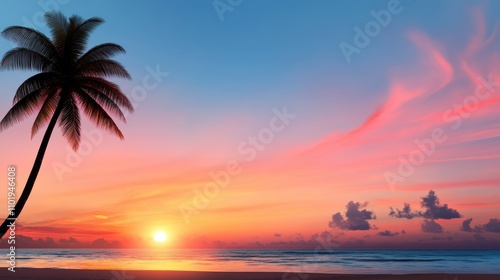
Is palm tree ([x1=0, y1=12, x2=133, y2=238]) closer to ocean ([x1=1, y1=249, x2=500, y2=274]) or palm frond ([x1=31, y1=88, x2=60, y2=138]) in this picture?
palm frond ([x1=31, y1=88, x2=60, y2=138])

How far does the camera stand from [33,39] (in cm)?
2206

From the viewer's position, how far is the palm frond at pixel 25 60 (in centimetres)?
2147

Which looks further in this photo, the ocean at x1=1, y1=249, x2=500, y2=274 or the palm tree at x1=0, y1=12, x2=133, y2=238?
the ocean at x1=1, y1=249, x2=500, y2=274

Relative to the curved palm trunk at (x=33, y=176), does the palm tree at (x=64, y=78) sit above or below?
above

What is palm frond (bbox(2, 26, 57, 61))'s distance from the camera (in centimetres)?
2152

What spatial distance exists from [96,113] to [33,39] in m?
4.60

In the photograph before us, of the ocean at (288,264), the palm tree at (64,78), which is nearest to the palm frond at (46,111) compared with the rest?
the palm tree at (64,78)

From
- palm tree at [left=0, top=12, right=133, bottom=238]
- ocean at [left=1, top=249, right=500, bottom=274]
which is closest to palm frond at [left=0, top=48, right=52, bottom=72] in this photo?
palm tree at [left=0, top=12, right=133, bottom=238]

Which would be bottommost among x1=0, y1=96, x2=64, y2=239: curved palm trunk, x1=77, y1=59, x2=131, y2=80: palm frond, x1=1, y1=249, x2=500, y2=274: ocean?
x1=1, y1=249, x2=500, y2=274: ocean

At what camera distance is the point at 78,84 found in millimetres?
22812

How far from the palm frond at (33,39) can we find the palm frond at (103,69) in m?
1.55

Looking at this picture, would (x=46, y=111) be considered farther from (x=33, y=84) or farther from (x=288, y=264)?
(x=288, y=264)

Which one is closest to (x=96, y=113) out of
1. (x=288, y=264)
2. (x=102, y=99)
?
(x=102, y=99)

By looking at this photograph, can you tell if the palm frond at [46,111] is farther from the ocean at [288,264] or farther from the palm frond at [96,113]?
the ocean at [288,264]
